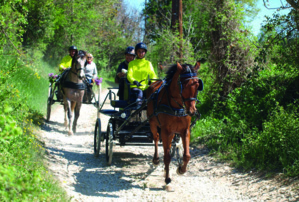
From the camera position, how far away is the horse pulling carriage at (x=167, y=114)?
5.36 meters

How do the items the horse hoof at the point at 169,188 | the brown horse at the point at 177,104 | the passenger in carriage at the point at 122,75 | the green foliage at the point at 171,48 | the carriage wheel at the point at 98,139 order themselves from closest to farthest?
1. the brown horse at the point at 177,104
2. the horse hoof at the point at 169,188
3. the passenger in carriage at the point at 122,75
4. the carriage wheel at the point at 98,139
5. the green foliage at the point at 171,48

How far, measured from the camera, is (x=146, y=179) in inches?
262

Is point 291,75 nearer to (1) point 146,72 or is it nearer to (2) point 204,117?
(2) point 204,117

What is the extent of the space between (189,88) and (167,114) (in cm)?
77

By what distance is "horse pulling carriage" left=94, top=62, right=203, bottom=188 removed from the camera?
5363mm

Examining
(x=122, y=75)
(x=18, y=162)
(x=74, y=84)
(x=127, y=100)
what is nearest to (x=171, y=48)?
(x=74, y=84)

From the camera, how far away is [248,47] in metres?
9.79

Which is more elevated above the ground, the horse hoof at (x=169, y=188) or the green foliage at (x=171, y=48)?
the green foliage at (x=171, y=48)

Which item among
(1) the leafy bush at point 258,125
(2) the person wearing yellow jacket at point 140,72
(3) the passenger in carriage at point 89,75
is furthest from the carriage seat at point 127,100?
(3) the passenger in carriage at point 89,75

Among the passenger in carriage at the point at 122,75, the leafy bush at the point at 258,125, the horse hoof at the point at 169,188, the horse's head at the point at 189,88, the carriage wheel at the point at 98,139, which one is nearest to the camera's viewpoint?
the horse's head at the point at 189,88

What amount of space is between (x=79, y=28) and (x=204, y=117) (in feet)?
52.3

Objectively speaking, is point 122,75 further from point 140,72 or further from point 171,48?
point 171,48

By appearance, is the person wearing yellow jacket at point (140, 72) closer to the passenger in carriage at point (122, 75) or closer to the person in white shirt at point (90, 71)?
the passenger in carriage at point (122, 75)

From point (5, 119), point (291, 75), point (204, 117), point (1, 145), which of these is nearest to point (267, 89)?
point (291, 75)
